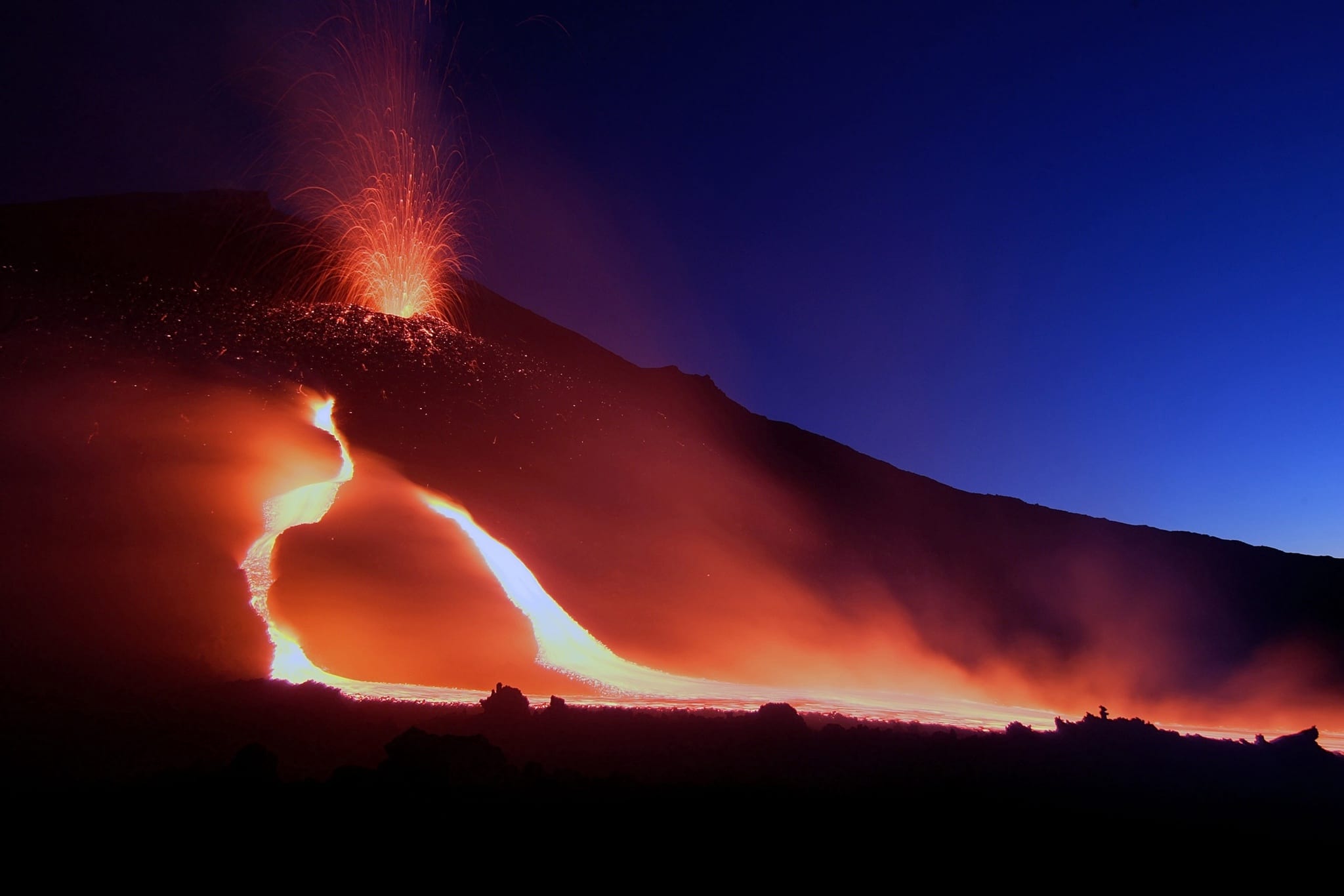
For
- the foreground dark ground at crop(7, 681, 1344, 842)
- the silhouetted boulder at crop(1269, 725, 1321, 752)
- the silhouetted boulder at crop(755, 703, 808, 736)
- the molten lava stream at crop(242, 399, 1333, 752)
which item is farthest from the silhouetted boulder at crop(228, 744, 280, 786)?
the silhouetted boulder at crop(1269, 725, 1321, 752)

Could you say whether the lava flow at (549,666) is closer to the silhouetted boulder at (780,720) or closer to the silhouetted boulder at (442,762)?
the silhouetted boulder at (780,720)

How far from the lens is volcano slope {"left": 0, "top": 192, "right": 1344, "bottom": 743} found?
957cm

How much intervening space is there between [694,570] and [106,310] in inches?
468

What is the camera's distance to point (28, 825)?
4430 millimetres

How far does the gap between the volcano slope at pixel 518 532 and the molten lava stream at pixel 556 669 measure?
0.25 m

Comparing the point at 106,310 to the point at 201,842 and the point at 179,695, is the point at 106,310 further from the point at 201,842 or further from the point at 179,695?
the point at 201,842

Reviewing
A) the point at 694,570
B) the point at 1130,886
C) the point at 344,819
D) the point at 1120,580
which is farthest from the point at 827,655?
the point at 1120,580

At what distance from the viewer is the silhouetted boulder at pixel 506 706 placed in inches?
265

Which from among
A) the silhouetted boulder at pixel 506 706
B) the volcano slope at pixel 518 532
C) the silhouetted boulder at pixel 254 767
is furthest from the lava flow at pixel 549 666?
the silhouetted boulder at pixel 254 767

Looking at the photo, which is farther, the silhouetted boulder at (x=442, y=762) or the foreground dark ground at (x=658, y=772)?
the silhouetted boulder at (x=442, y=762)

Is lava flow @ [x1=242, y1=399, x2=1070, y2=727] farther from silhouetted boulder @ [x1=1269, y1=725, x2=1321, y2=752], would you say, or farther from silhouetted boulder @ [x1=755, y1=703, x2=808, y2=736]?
silhouetted boulder @ [x1=1269, y1=725, x2=1321, y2=752]

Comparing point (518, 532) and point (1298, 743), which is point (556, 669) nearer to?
point (518, 532)

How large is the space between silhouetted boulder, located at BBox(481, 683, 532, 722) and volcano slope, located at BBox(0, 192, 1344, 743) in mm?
2352

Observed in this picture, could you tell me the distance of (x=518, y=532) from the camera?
43.1ft
